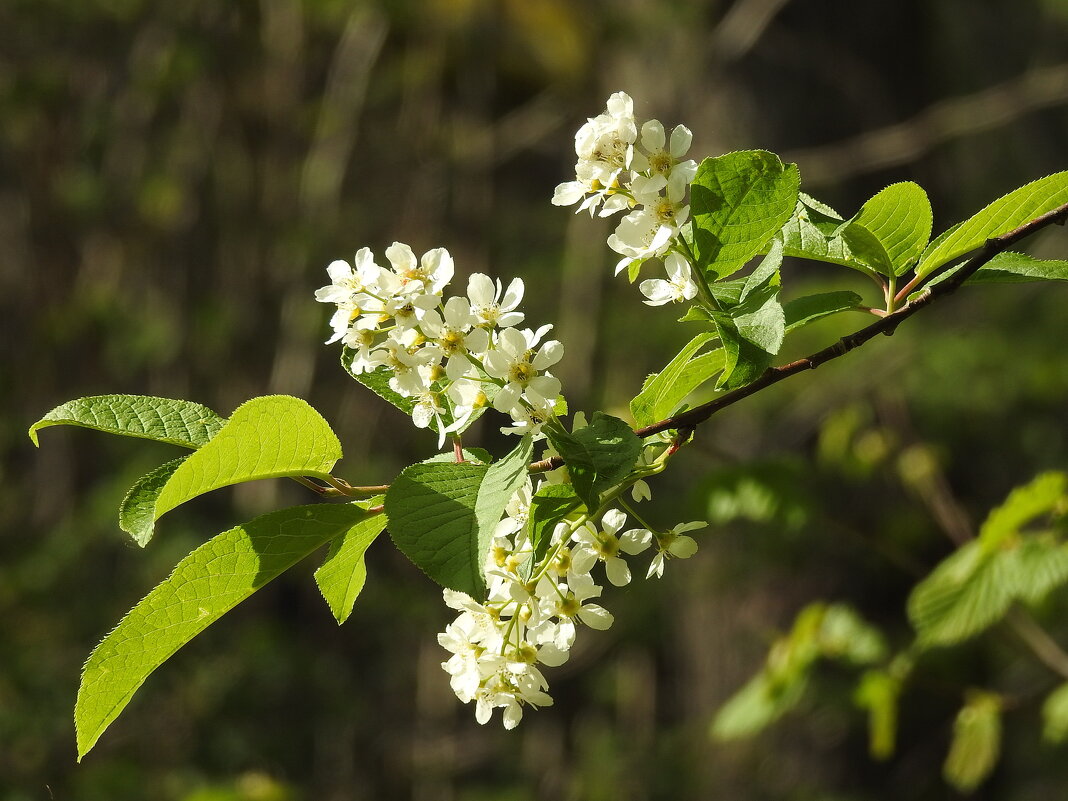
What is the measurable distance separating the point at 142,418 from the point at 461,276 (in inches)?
156

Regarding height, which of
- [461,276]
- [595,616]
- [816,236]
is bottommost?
[461,276]

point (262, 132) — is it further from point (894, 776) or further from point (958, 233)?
point (958, 233)

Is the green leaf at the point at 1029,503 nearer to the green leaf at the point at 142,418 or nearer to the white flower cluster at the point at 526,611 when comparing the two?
the white flower cluster at the point at 526,611

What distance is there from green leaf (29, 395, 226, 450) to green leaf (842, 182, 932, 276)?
0.40 metres

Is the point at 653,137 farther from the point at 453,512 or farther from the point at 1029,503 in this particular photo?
the point at 1029,503

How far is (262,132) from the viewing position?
459cm

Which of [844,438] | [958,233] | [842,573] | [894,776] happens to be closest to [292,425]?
[958,233]

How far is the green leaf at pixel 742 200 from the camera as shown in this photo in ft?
1.86

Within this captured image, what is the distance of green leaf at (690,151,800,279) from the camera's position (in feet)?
1.86

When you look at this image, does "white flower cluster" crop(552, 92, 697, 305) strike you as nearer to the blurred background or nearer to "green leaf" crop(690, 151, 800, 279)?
"green leaf" crop(690, 151, 800, 279)

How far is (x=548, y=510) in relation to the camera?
0.58 meters

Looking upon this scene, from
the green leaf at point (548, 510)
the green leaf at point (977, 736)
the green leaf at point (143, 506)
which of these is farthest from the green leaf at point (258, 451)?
the green leaf at point (977, 736)

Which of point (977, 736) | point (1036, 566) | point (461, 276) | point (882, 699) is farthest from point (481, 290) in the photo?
point (461, 276)

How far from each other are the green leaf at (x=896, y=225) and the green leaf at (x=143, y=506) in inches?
16.3
